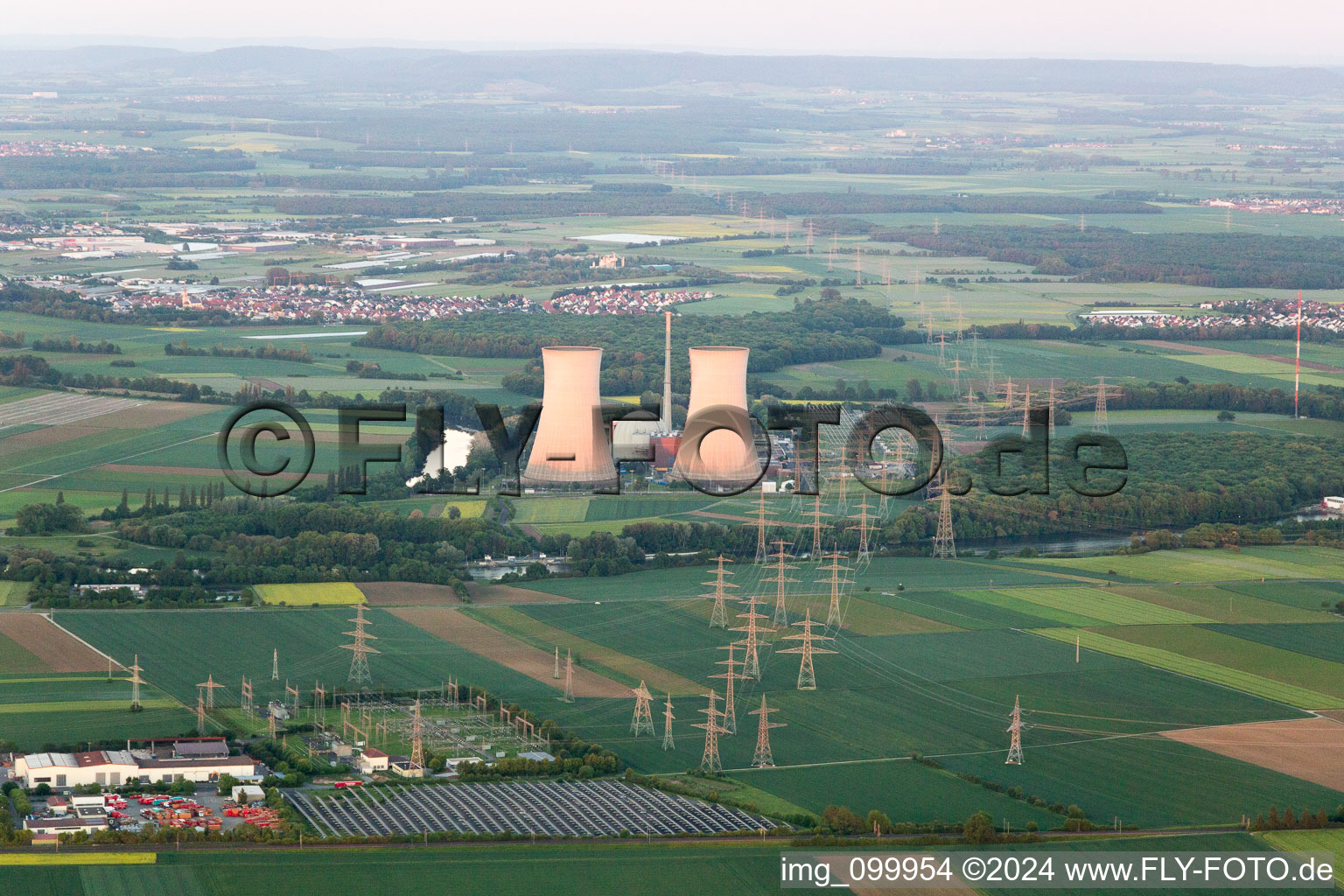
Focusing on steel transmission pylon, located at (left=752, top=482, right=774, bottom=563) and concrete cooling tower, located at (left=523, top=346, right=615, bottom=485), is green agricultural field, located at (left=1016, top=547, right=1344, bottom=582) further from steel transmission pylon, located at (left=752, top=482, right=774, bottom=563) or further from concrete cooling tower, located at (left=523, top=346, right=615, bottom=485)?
concrete cooling tower, located at (left=523, top=346, right=615, bottom=485)

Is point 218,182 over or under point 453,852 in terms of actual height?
over

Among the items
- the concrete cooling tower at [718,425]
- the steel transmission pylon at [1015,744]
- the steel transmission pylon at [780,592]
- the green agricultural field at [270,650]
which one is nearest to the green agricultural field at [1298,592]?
the steel transmission pylon at [780,592]

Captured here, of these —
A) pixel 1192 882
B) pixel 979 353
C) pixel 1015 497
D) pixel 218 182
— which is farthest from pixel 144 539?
pixel 218 182

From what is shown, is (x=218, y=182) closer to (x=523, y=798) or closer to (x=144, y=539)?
(x=144, y=539)

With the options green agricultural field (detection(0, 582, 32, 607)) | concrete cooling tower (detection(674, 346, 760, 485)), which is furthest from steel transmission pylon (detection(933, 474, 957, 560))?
green agricultural field (detection(0, 582, 32, 607))

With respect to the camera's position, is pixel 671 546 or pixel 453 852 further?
pixel 671 546

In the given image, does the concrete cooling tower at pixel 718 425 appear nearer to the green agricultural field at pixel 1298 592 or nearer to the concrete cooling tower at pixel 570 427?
the concrete cooling tower at pixel 570 427
